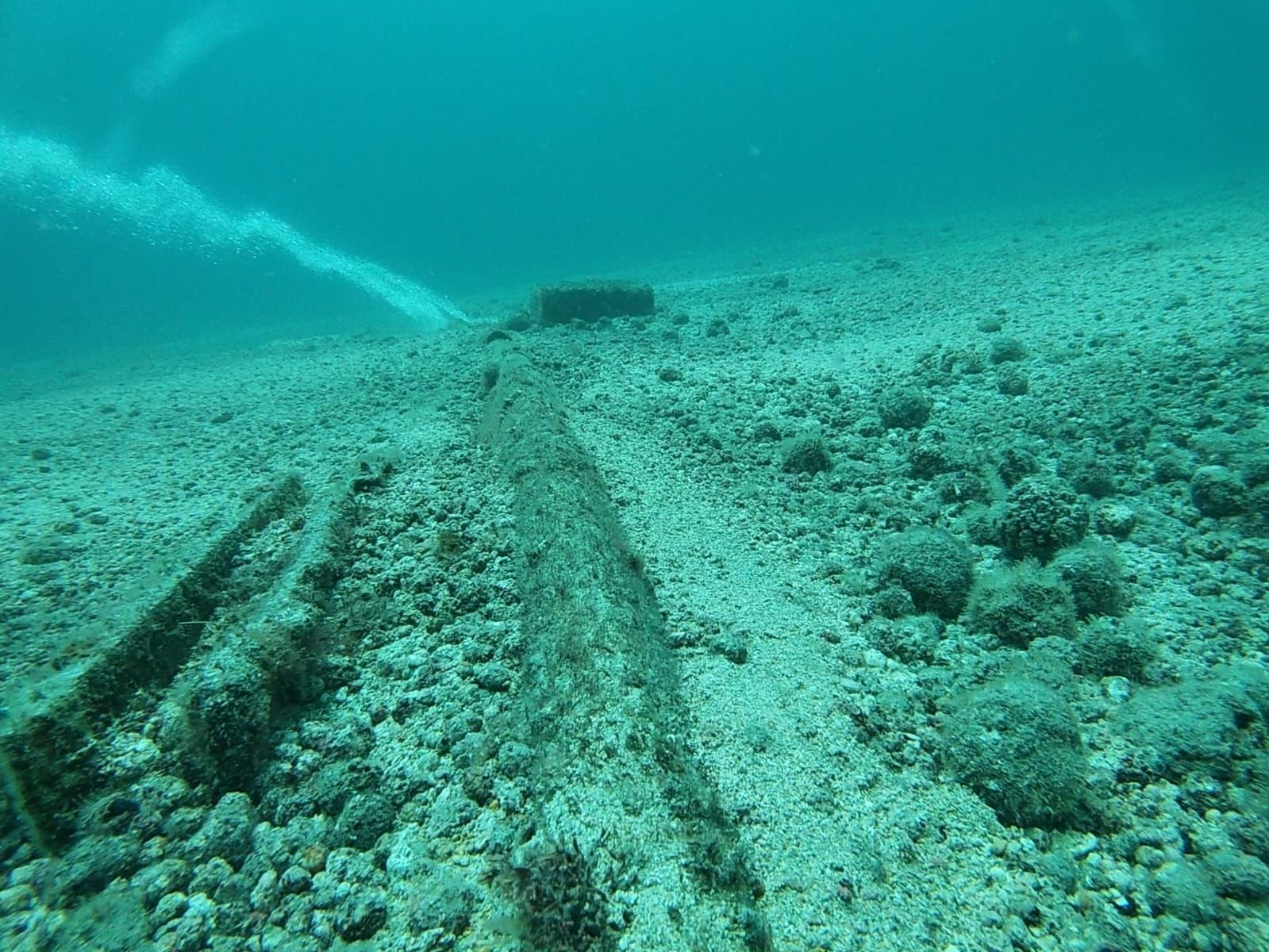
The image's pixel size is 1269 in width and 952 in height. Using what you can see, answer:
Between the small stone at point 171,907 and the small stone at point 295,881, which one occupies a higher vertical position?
the small stone at point 171,907

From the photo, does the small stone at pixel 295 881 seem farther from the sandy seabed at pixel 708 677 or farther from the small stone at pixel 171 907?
the small stone at pixel 171 907

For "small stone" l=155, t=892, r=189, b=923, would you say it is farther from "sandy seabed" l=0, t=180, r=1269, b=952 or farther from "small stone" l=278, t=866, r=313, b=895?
"small stone" l=278, t=866, r=313, b=895

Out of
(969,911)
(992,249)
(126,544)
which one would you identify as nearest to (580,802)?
(969,911)

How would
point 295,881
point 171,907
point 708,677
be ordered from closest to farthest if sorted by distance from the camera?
point 171,907
point 295,881
point 708,677

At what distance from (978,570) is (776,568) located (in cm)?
141

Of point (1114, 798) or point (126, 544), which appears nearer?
point (1114, 798)

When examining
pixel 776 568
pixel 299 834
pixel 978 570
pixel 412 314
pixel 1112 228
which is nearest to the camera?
pixel 299 834

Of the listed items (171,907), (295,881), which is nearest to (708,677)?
(295,881)

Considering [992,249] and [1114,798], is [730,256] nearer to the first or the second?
[992,249]

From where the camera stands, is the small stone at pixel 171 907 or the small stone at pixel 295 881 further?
the small stone at pixel 295 881

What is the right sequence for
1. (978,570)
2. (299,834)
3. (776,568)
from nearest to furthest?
1. (299,834)
2. (978,570)
3. (776,568)

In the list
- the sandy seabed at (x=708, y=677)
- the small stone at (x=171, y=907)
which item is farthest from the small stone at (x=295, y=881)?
the small stone at (x=171, y=907)

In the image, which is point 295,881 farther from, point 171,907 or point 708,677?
point 708,677

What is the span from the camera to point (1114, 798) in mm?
2719
